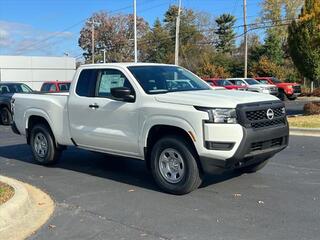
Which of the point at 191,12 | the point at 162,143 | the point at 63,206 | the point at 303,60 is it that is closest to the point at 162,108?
the point at 162,143

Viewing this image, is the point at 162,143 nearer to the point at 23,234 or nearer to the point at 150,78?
the point at 150,78

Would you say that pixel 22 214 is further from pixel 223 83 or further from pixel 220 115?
pixel 223 83

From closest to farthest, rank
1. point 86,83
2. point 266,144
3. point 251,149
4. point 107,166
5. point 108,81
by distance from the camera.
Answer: point 251,149, point 266,144, point 108,81, point 86,83, point 107,166

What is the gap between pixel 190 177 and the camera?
Answer: 22.6 feet

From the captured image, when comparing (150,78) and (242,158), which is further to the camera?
(150,78)

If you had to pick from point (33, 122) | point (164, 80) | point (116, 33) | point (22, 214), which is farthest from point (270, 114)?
point (116, 33)

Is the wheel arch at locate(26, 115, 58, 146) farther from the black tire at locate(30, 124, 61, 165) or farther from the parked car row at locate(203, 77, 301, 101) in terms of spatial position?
the parked car row at locate(203, 77, 301, 101)

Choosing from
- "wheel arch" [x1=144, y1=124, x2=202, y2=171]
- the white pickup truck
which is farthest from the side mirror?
"wheel arch" [x1=144, y1=124, x2=202, y2=171]

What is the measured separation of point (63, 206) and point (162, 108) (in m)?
1.90

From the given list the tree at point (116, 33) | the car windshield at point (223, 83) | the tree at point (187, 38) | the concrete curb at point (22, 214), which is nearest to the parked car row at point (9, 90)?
the concrete curb at point (22, 214)

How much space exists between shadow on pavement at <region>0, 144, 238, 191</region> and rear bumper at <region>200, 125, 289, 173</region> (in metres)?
0.89

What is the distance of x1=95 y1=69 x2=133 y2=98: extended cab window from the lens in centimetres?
800

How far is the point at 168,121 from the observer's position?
23.0 ft

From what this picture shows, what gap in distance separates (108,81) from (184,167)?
2204mm
